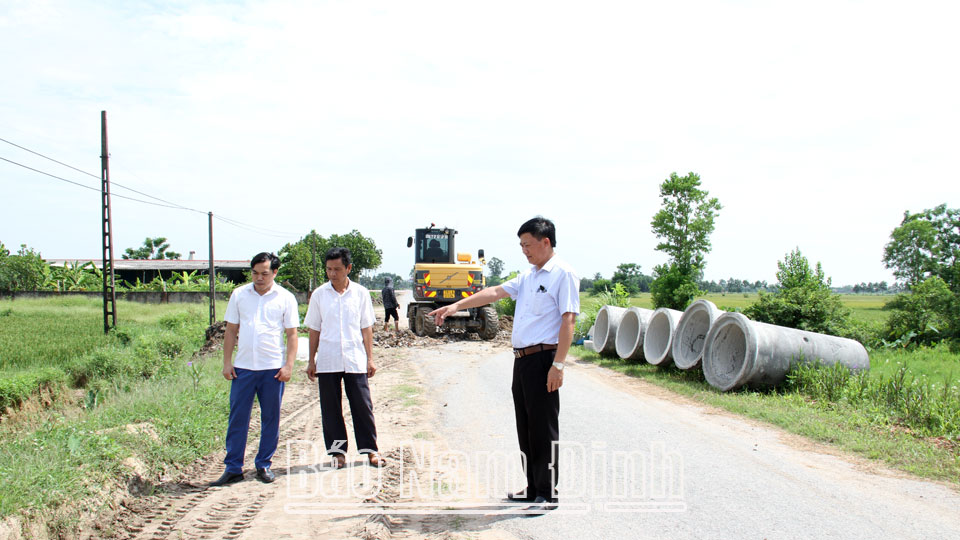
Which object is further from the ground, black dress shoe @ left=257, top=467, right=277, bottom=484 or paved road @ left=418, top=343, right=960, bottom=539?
black dress shoe @ left=257, top=467, right=277, bottom=484

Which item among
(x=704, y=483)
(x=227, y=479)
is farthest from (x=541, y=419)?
(x=227, y=479)

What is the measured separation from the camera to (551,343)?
4230mm

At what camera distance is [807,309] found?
40.4 feet

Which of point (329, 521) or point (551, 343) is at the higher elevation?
point (551, 343)

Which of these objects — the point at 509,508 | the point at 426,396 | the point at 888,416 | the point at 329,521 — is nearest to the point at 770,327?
the point at 888,416

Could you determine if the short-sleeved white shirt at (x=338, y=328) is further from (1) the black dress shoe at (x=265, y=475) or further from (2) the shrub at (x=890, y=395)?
(2) the shrub at (x=890, y=395)

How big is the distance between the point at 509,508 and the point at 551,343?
3.76 ft

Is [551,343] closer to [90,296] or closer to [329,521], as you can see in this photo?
[329,521]

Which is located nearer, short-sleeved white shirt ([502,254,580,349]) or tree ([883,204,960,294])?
short-sleeved white shirt ([502,254,580,349])

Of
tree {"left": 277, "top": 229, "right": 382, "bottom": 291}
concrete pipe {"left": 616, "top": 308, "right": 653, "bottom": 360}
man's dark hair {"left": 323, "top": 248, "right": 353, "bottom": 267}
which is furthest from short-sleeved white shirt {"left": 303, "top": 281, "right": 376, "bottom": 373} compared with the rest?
tree {"left": 277, "top": 229, "right": 382, "bottom": 291}

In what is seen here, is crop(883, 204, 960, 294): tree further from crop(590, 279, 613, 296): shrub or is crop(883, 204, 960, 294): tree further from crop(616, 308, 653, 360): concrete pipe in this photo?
crop(616, 308, 653, 360): concrete pipe

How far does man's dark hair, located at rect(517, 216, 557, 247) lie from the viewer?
4316 mm

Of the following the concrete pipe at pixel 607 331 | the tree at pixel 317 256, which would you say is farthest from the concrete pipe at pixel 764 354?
the tree at pixel 317 256

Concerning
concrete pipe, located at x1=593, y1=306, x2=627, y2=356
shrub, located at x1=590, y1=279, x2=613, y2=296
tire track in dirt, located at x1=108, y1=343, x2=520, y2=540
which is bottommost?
tire track in dirt, located at x1=108, y1=343, x2=520, y2=540
